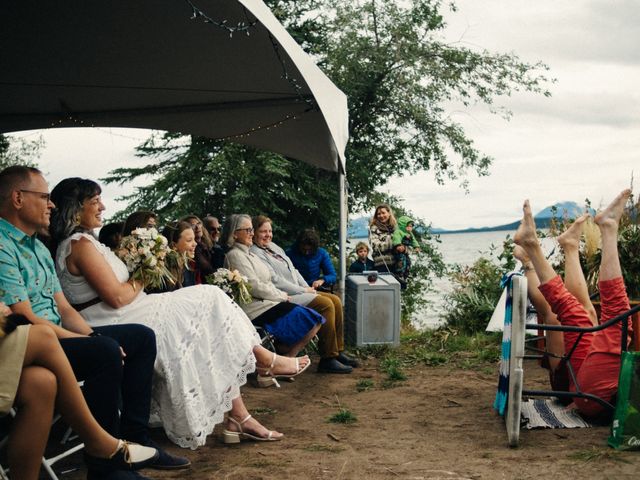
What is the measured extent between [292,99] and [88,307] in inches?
143

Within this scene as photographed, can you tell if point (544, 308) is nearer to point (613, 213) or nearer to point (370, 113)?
point (613, 213)

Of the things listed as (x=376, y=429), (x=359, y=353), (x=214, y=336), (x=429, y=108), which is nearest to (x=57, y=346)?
(x=214, y=336)

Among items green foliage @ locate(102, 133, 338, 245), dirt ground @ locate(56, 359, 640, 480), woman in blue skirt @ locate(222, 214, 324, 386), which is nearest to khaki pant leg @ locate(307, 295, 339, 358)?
woman in blue skirt @ locate(222, 214, 324, 386)

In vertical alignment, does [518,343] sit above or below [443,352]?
above

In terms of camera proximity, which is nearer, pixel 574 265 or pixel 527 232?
pixel 527 232

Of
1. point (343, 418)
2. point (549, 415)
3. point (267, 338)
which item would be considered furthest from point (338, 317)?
point (549, 415)

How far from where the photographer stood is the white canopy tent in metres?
5.61

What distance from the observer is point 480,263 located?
10.3 metres

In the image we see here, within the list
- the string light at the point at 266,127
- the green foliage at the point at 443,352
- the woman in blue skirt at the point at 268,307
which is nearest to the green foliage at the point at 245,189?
the string light at the point at 266,127

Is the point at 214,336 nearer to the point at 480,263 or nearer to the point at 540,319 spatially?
the point at 540,319

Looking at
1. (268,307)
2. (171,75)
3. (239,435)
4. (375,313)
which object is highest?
(171,75)

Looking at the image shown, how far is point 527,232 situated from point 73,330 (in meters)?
2.59

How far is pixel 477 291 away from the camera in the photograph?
9.94 metres

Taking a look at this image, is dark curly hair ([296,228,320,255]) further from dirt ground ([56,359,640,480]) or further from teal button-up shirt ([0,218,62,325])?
teal button-up shirt ([0,218,62,325])
